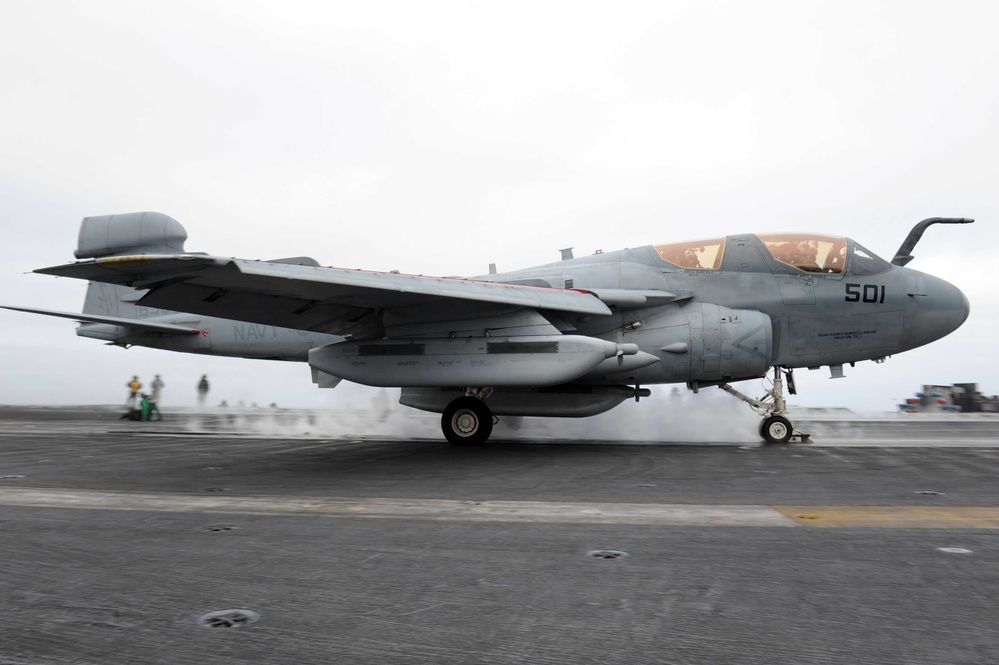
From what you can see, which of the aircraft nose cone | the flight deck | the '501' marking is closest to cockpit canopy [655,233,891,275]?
the '501' marking

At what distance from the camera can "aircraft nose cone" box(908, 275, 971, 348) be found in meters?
12.7

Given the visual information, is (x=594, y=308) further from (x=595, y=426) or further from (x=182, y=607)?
(x=182, y=607)

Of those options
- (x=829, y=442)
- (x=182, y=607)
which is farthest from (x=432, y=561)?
(x=829, y=442)

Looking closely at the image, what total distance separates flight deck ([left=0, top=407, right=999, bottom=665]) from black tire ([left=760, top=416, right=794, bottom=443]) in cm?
412

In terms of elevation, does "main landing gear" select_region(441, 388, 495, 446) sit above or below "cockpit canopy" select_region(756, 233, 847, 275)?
below

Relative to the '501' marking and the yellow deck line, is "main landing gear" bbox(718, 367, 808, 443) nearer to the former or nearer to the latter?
the '501' marking

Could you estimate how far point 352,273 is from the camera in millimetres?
10031

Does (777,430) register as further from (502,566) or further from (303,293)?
(502,566)

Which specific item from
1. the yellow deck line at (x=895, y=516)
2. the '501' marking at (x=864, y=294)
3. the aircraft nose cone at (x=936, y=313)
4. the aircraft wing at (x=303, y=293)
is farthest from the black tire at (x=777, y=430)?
the yellow deck line at (x=895, y=516)

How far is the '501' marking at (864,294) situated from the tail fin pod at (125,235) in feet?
44.2

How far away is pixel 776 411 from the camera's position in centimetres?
1309

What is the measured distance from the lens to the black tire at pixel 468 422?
12.3m

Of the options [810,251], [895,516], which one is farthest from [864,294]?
[895,516]

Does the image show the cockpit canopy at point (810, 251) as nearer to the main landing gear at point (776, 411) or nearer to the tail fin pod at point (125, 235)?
the main landing gear at point (776, 411)
